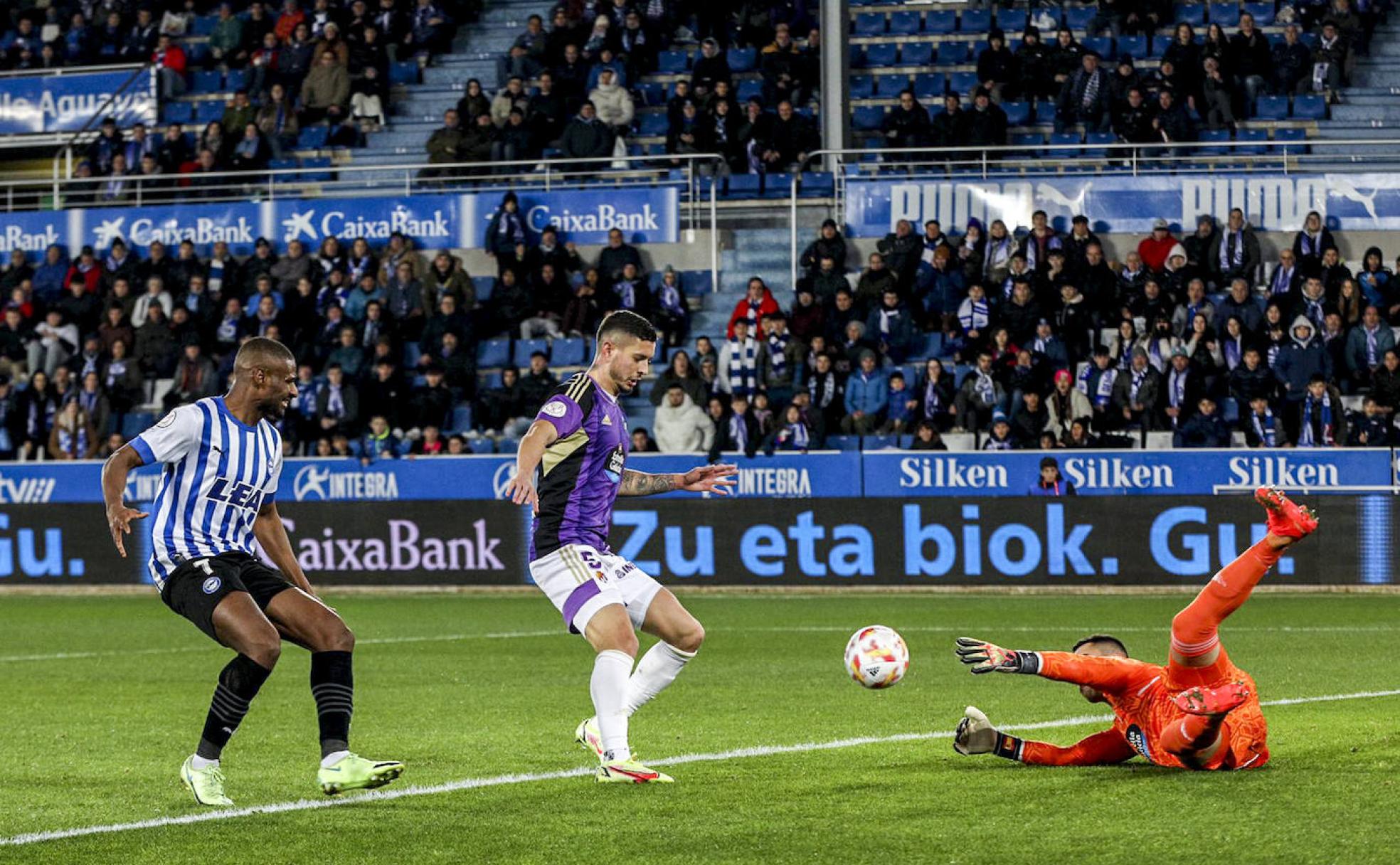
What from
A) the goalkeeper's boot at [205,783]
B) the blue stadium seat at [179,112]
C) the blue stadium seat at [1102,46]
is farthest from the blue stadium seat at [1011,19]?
the goalkeeper's boot at [205,783]

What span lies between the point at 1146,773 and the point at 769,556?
1356 cm

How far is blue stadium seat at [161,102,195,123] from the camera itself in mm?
32406

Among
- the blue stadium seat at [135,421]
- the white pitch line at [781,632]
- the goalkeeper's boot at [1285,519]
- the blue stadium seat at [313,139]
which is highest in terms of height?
the blue stadium seat at [313,139]

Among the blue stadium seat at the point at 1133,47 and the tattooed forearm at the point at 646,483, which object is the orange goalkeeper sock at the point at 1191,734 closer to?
the tattooed forearm at the point at 646,483

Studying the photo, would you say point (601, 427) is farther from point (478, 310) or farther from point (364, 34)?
point (364, 34)

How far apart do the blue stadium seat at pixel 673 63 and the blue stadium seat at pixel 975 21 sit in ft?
13.4

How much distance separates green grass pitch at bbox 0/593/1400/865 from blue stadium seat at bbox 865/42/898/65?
14219mm

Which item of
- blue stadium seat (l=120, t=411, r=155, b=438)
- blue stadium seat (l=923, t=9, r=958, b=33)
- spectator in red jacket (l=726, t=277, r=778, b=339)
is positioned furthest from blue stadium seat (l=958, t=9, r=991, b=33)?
blue stadium seat (l=120, t=411, r=155, b=438)

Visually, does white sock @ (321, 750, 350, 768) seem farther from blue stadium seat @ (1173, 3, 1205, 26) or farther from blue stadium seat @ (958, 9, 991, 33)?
blue stadium seat @ (1173, 3, 1205, 26)

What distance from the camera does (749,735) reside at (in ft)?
32.4

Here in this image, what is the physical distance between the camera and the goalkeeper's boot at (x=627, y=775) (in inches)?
320

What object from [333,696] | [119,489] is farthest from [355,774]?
[119,489]

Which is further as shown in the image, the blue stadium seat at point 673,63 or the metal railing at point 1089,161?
the blue stadium seat at point 673,63

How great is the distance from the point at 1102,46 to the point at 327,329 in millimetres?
11538
